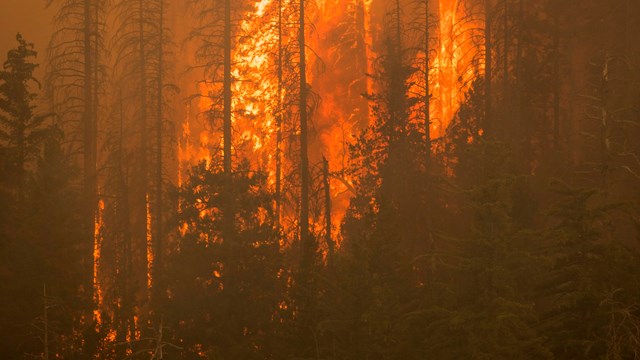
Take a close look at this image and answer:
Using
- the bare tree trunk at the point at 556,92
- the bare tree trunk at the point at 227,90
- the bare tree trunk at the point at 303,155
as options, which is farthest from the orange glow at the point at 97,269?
the bare tree trunk at the point at 556,92

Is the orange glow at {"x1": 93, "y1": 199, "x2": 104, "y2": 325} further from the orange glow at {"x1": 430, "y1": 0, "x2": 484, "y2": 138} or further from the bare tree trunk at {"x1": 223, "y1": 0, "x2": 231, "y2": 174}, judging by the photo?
the orange glow at {"x1": 430, "y1": 0, "x2": 484, "y2": 138}

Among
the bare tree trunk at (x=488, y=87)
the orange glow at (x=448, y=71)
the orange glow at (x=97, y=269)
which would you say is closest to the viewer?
the orange glow at (x=97, y=269)

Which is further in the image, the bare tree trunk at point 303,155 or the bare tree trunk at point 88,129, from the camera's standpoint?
the bare tree trunk at point 88,129

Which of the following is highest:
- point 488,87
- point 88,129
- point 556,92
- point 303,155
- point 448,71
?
point 448,71

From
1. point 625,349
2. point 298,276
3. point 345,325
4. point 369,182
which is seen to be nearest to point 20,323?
point 298,276

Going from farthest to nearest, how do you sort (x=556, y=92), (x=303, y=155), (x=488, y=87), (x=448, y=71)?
(x=448, y=71) → (x=556, y=92) → (x=488, y=87) → (x=303, y=155)

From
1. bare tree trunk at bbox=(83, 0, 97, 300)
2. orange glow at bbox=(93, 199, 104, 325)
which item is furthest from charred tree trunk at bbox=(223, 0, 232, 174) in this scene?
orange glow at bbox=(93, 199, 104, 325)

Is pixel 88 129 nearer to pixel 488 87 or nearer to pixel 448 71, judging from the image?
pixel 488 87

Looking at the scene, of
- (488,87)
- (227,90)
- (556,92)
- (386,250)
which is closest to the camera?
(386,250)

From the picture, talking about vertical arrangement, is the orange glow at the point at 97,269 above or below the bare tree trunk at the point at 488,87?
below

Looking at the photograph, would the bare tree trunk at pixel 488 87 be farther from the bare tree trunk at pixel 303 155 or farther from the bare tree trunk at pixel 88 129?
the bare tree trunk at pixel 88 129

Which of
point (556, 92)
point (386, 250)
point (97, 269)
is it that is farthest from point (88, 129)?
point (556, 92)

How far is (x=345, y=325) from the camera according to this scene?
11469 mm

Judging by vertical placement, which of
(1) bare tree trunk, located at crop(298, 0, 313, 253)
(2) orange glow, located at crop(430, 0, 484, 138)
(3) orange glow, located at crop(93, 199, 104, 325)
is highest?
(2) orange glow, located at crop(430, 0, 484, 138)
